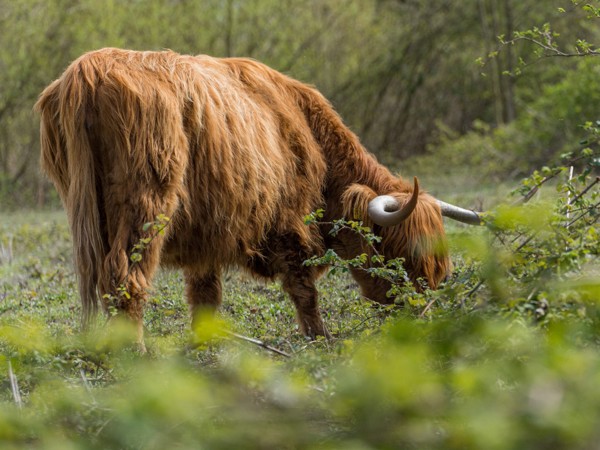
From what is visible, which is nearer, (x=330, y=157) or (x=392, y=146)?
(x=330, y=157)

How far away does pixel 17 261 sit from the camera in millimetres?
9641

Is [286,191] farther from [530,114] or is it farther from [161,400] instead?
[530,114]

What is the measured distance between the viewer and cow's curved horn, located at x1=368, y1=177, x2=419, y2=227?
5412 millimetres

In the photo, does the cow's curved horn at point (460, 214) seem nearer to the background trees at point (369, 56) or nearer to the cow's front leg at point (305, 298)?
the cow's front leg at point (305, 298)

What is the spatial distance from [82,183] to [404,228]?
205 centimetres

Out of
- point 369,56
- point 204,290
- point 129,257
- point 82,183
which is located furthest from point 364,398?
point 369,56

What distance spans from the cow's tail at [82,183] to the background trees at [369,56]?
1074cm

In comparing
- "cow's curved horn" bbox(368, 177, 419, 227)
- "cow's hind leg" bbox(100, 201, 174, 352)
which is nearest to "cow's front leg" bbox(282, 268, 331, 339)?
"cow's curved horn" bbox(368, 177, 419, 227)

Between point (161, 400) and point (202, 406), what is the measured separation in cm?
21

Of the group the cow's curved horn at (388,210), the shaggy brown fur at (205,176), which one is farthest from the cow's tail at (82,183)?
the cow's curved horn at (388,210)

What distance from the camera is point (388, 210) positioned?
18.9 feet

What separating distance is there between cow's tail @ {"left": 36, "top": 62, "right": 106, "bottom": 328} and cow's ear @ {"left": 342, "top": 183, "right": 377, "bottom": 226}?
1769 mm

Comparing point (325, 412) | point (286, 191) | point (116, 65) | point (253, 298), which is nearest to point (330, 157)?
point (286, 191)

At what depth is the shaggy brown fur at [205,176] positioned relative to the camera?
470 cm
